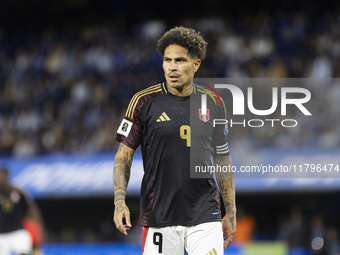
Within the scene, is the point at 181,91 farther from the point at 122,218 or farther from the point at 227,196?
the point at 122,218

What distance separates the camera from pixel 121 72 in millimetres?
14922

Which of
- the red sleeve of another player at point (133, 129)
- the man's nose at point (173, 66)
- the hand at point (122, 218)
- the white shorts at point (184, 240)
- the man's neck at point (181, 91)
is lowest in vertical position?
the white shorts at point (184, 240)

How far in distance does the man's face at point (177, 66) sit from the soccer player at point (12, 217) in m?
6.71

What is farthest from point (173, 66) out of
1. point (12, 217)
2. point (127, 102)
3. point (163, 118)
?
point (127, 102)

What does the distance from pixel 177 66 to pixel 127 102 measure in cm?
980

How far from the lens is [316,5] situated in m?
15.7

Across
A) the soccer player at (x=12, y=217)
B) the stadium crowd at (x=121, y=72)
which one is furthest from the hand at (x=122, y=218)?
the stadium crowd at (x=121, y=72)

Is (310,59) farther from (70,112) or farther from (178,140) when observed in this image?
(178,140)

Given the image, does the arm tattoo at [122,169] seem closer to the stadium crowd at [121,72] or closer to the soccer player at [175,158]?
the soccer player at [175,158]

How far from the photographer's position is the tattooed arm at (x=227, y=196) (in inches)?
158

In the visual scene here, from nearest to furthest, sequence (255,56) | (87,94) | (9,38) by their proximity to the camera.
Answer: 1. (255,56)
2. (87,94)
3. (9,38)

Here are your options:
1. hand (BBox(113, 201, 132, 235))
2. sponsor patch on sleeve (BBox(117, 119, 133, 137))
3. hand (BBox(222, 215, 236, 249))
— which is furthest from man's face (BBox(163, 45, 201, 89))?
hand (BBox(222, 215, 236, 249))

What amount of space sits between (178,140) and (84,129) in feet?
32.7

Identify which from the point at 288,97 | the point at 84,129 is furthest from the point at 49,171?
the point at 288,97
